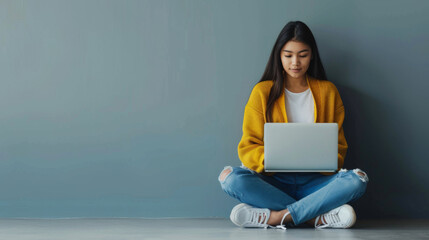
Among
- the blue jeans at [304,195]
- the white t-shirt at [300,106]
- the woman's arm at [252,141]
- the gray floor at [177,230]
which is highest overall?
the white t-shirt at [300,106]

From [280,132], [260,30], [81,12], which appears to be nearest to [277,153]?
[280,132]

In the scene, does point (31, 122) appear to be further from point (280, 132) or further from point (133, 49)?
point (280, 132)

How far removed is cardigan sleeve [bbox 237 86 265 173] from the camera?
2.04 meters

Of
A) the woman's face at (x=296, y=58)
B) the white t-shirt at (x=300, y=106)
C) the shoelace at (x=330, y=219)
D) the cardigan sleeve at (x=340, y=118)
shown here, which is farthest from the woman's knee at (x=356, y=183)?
the woman's face at (x=296, y=58)

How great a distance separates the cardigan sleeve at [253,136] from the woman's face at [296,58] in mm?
177

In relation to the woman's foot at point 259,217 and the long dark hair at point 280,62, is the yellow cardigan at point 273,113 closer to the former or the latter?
the long dark hair at point 280,62

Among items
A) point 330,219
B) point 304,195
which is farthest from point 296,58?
point 330,219

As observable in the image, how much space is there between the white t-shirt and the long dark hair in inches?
2.4

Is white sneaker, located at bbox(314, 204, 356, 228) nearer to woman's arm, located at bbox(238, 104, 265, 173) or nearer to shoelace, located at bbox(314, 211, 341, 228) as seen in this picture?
shoelace, located at bbox(314, 211, 341, 228)

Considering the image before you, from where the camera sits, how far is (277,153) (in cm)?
186

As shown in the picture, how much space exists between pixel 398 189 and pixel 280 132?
768 mm

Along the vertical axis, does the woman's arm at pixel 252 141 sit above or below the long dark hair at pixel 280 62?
below

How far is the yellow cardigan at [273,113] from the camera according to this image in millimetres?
2092

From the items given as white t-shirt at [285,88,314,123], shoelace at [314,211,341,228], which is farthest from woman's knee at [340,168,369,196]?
white t-shirt at [285,88,314,123]
